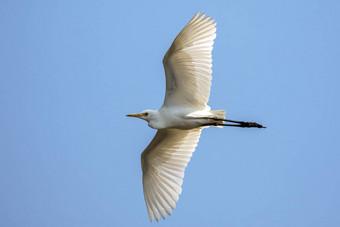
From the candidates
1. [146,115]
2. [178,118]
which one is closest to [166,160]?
[146,115]

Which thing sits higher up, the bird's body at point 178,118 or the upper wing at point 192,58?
the upper wing at point 192,58

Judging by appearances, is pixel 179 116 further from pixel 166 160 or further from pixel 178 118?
pixel 166 160

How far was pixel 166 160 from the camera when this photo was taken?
11352mm

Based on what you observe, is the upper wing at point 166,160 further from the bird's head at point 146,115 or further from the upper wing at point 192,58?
the upper wing at point 192,58

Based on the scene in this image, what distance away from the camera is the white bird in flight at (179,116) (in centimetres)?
1019

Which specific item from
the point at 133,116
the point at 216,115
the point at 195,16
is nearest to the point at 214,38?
the point at 195,16

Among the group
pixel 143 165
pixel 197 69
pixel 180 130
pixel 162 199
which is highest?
pixel 197 69

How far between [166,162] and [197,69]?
7.51 ft

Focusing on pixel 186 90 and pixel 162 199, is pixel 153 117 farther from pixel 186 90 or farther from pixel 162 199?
pixel 162 199

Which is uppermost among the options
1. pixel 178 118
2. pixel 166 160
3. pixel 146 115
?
pixel 146 115

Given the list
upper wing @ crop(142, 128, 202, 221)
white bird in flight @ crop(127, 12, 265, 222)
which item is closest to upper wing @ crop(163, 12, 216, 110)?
white bird in flight @ crop(127, 12, 265, 222)

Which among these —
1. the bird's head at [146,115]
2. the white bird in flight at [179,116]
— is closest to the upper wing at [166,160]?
the white bird in flight at [179,116]

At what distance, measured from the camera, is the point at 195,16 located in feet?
33.1

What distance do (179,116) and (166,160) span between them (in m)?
1.34
